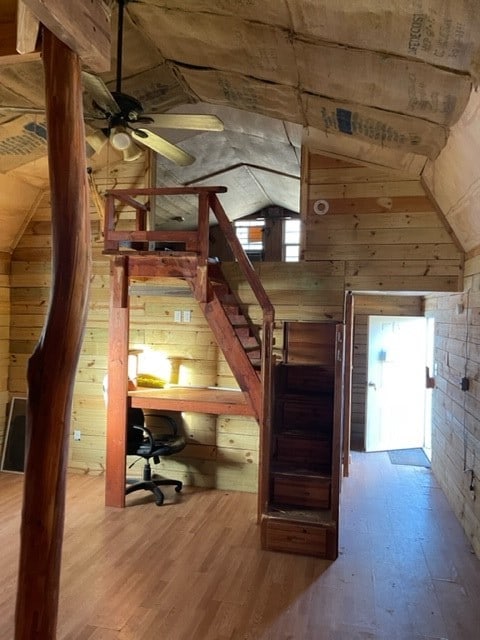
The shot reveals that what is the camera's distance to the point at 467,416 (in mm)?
3820

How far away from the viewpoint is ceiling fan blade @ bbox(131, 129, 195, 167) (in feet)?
9.74

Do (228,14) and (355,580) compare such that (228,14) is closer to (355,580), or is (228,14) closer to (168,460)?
(355,580)

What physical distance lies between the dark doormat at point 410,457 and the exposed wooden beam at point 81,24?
5.30 meters

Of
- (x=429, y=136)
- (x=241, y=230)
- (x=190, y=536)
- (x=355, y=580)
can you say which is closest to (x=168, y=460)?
(x=190, y=536)

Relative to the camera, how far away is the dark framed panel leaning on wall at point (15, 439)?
512 centimetres

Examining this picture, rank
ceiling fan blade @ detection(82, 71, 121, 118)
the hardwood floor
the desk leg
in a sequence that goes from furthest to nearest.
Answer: the desk leg, the hardwood floor, ceiling fan blade @ detection(82, 71, 121, 118)

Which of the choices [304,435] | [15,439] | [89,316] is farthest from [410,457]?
[15,439]

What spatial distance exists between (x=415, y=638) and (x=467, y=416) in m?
1.83

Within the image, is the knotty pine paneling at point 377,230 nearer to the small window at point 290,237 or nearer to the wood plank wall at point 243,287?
the wood plank wall at point 243,287

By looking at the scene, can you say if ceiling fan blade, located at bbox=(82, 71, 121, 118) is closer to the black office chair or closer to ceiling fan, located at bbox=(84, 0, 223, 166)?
Result: ceiling fan, located at bbox=(84, 0, 223, 166)

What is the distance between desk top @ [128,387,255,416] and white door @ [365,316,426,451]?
242 cm

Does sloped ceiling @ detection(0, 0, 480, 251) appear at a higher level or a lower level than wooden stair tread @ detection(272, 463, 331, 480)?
higher

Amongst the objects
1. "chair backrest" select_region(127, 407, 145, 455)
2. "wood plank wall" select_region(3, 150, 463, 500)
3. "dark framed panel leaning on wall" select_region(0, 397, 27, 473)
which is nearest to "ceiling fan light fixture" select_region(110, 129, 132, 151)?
"wood plank wall" select_region(3, 150, 463, 500)

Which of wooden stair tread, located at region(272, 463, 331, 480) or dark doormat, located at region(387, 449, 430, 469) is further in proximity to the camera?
dark doormat, located at region(387, 449, 430, 469)
